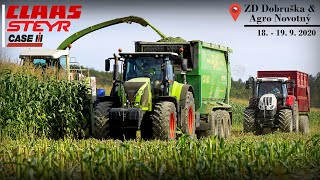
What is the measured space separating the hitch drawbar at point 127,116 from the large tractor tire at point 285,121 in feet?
25.8

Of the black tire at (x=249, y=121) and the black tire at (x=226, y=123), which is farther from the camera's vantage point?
the black tire at (x=249, y=121)

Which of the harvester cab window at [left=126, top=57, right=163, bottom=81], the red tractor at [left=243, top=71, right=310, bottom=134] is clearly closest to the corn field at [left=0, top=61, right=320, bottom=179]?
the harvester cab window at [left=126, top=57, right=163, bottom=81]

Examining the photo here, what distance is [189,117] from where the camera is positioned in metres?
15.0

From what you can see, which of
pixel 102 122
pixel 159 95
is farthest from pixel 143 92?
pixel 102 122

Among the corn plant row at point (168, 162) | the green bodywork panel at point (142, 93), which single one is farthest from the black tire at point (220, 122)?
the corn plant row at point (168, 162)

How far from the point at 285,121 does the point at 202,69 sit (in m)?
5.09

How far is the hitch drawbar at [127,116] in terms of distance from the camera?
13.1m

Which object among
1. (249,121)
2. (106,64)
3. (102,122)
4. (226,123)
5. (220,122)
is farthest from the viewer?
(249,121)

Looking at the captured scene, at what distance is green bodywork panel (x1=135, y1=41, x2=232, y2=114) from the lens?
51.5 feet

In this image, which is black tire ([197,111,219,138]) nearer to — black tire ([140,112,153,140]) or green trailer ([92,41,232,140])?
green trailer ([92,41,232,140])

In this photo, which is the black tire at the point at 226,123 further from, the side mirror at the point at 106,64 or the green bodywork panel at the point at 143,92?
the side mirror at the point at 106,64

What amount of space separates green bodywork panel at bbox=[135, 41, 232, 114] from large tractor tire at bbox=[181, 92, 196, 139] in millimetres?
815

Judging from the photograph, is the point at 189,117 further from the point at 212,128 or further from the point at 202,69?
the point at 212,128

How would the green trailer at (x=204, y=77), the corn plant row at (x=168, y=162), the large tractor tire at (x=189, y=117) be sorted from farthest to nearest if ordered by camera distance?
the green trailer at (x=204, y=77) → the large tractor tire at (x=189, y=117) → the corn plant row at (x=168, y=162)
